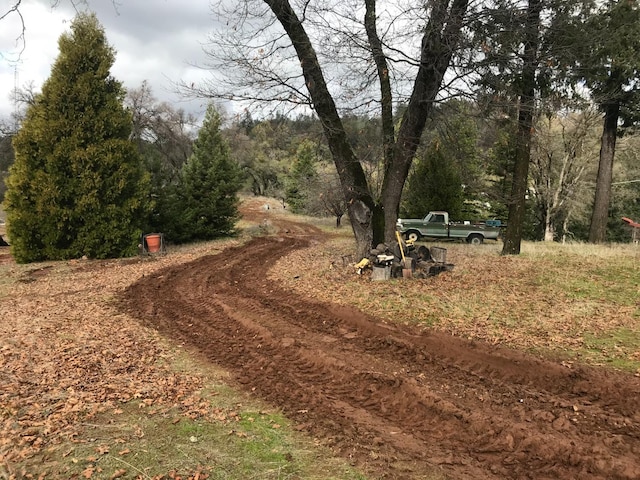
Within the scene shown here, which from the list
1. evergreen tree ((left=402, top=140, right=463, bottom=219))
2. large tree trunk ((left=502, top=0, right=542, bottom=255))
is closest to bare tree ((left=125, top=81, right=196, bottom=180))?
evergreen tree ((left=402, top=140, right=463, bottom=219))

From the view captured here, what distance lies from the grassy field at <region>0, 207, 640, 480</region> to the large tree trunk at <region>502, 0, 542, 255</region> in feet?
6.08

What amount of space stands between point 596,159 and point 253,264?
25366 mm

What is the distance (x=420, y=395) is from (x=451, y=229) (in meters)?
18.5

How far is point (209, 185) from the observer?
2100cm

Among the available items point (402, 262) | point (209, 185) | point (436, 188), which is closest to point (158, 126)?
point (209, 185)

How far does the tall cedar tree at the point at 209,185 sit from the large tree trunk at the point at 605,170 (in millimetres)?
16210

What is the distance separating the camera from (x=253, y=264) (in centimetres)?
1352

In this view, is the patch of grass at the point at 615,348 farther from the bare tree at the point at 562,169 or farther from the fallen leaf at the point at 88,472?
the bare tree at the point at 562,169

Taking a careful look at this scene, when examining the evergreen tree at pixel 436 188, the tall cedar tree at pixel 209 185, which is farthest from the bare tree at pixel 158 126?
the evergreen tree at pixel 436 188

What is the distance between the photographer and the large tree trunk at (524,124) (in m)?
8.74

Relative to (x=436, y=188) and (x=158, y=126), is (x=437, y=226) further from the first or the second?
(x=158, y=126)

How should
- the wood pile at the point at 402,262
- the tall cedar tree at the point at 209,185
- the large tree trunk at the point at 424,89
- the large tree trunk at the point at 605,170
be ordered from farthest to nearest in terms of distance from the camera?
the tall cedar tree at the point at 209,185 < the large tree trunk at the point at 605,170 < the wood pile at the point at 402,262 < the large tree trunk at the point at 424,89

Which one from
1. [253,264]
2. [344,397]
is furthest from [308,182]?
[344,397]

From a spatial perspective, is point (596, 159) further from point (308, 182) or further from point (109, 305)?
point (109, 305)
